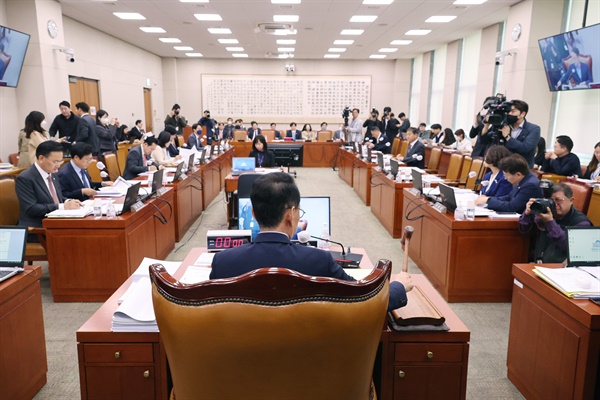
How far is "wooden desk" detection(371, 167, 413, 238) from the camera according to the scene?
4.92m

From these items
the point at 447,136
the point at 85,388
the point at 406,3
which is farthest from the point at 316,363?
the point at 447,136

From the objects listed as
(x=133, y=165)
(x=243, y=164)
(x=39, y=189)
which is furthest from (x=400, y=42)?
(x=39, y=189)

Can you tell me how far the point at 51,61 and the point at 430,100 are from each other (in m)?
10.4

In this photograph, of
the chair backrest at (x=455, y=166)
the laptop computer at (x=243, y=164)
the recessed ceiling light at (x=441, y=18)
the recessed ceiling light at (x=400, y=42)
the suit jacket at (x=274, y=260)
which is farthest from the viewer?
the recessed ceiling light at (x=400, y=42)

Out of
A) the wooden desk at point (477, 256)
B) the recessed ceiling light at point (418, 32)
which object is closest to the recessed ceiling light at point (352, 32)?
the recessed ceiling light at point (418, 32)

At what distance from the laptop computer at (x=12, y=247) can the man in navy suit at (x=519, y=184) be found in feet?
10.3

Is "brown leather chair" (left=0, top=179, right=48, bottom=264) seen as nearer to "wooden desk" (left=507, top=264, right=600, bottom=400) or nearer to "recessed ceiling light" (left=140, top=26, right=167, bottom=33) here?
"wooden desk" (left=507, top=264, right=600, bottom=400)

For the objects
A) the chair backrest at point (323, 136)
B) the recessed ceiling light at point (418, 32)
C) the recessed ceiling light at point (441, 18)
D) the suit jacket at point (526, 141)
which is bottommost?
the chair backrest at point (323, 136)

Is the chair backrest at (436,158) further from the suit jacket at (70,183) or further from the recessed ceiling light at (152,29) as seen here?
the recessed ceiling light at (152,29)

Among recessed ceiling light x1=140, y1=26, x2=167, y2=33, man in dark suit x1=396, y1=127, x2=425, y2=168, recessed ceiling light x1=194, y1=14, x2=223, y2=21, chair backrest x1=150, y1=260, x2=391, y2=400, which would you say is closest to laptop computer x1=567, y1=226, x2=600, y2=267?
chair backrest x1=150, y1=260, x2=391, y2=400

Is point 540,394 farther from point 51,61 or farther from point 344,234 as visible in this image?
point 51,61

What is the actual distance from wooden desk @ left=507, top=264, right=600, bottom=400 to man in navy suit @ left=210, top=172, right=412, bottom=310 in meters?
0.85

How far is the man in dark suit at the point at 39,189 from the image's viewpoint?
329 centimetres

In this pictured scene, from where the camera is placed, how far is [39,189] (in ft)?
11.0
